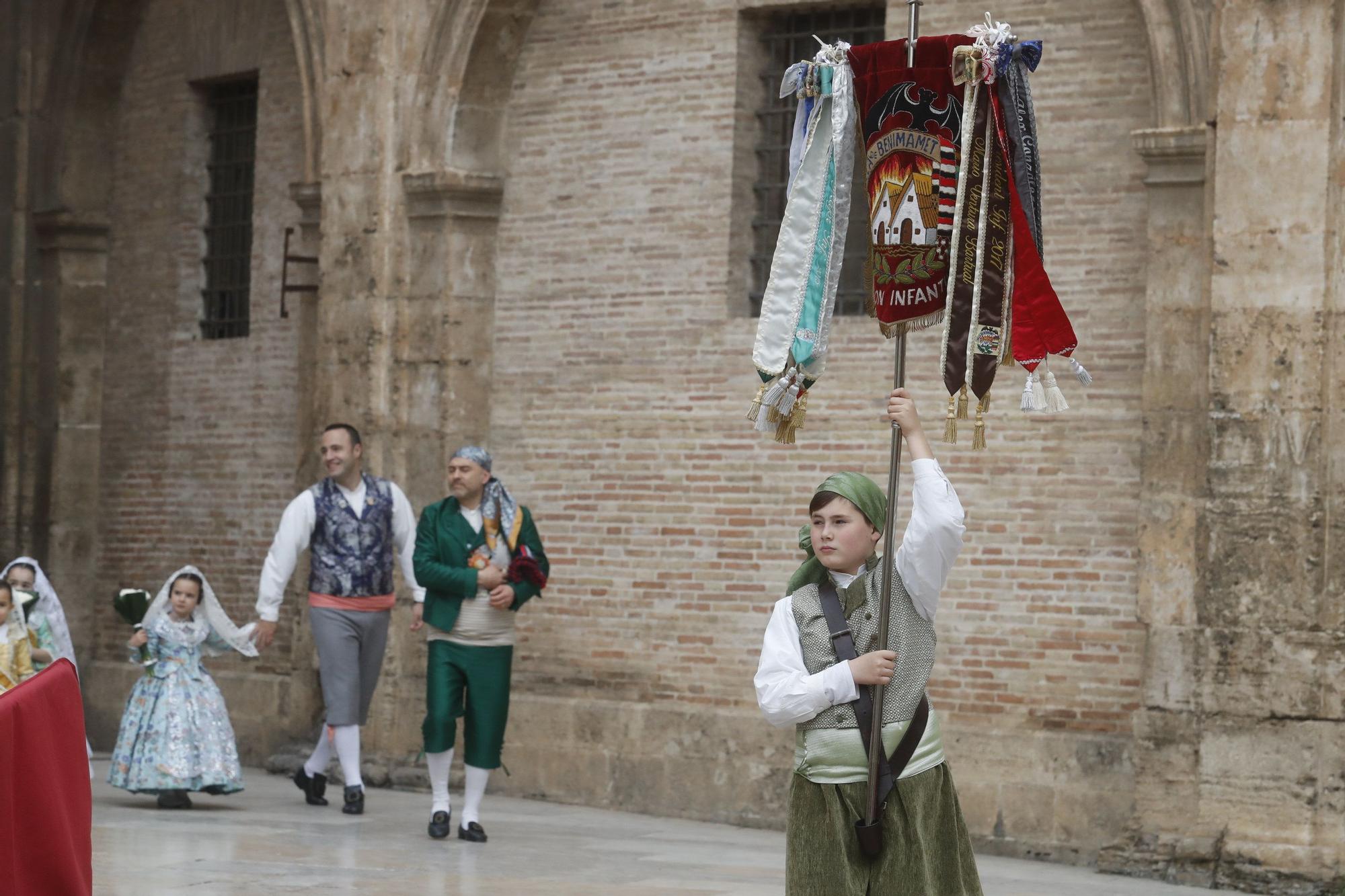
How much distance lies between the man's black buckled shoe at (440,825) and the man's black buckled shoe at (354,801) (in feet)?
3.12

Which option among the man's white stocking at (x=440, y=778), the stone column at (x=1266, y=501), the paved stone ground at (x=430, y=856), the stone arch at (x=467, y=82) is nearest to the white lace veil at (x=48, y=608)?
the paved stone ground at (x=430, y=856)

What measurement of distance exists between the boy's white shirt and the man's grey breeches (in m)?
5.63

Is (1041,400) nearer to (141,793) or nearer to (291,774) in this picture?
(141,793)

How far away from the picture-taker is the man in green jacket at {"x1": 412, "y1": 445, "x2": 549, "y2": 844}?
9305 mm

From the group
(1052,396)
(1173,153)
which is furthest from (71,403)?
(1052,396)

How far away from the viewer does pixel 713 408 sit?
37.5ft

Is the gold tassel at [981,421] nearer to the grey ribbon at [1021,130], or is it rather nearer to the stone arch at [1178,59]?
the grey ribbon at [1021,130]

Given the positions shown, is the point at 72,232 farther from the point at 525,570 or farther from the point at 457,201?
the point at 525,570

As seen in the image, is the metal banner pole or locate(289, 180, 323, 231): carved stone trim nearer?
the metal banner pole

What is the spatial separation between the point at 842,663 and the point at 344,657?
5777mm

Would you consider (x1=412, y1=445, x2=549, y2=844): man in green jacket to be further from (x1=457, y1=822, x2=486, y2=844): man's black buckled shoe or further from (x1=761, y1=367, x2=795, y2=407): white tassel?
(x1=761, y1=367, x2=795, y2=407): white tassel

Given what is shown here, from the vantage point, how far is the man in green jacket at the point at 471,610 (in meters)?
9.30

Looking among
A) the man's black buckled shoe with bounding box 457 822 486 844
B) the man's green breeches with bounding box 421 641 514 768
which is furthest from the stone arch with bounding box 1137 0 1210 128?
the man's black buckled shoe with bounding box 457 822 486 844

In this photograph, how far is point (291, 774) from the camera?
12.8m
